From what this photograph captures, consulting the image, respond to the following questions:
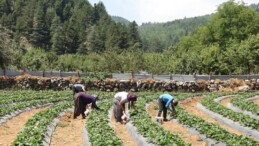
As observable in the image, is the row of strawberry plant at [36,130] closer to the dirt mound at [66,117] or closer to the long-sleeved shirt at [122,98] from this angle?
the dirt mound at [66,117]

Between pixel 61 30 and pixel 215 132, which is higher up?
pixel 61 30

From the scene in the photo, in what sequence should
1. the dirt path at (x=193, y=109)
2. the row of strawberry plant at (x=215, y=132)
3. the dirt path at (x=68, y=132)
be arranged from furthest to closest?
the dirt path at (x=193, y=109)
the dirt path at (x=68, y=132)
the row of strawberry plant at (x=215, y=132)

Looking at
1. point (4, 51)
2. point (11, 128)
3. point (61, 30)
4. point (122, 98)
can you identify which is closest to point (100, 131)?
point (122, 98)

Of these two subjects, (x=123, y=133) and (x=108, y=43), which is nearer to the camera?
(x=123, y=133)

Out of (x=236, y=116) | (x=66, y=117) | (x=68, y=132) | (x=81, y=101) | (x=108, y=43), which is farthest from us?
(x=108, y=43)

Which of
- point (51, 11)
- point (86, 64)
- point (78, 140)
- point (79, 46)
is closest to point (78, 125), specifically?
point (78, 140)

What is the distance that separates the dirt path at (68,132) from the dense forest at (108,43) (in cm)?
2817

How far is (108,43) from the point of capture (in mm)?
117750

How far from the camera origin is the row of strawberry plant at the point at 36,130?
13179 millimetres

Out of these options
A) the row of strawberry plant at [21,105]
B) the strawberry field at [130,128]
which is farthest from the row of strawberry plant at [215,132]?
the row of strawberry plant at [21,105]

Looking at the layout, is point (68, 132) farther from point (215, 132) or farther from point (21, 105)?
point (21, 105)

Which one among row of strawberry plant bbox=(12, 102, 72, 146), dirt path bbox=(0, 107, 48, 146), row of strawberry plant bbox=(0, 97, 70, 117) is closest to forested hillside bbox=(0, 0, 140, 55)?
row of strawberry plant bbox=(0, 97, 70, 117)

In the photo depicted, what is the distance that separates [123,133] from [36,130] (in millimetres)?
3665

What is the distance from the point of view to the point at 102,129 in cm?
1575
